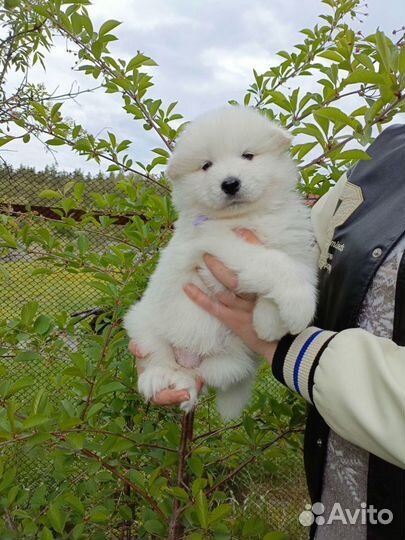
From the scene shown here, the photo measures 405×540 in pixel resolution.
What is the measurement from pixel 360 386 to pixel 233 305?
18.3 inches

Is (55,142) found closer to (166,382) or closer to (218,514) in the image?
(166,382)

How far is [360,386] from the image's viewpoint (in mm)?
1065

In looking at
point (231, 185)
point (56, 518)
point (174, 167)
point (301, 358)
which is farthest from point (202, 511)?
point (174, 167)

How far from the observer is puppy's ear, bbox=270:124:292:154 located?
Result: 154 centimetres

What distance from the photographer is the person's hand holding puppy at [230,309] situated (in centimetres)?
137

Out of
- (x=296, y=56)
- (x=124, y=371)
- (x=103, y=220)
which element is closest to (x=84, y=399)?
(x=124, y=371)

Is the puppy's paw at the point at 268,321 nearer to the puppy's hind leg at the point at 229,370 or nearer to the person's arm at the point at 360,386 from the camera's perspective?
the person's arm at the point at 360,386

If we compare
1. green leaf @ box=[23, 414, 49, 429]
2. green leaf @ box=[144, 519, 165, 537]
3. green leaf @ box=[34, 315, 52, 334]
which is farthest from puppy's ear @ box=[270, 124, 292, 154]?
green leaf @ box=[144, 519, 165, 537]

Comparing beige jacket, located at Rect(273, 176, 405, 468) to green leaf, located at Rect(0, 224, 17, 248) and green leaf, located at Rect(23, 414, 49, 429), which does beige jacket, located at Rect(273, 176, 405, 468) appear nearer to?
green leaf, located at Rect(23, 414, 49, 429)

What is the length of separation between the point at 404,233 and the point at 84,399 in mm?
1151

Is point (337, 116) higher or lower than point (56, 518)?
higher

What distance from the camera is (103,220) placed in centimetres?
191

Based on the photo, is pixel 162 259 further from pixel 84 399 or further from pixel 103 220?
pixel 84 399

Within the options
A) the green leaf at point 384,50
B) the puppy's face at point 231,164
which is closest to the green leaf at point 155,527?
the puppy's face at point 231,164
